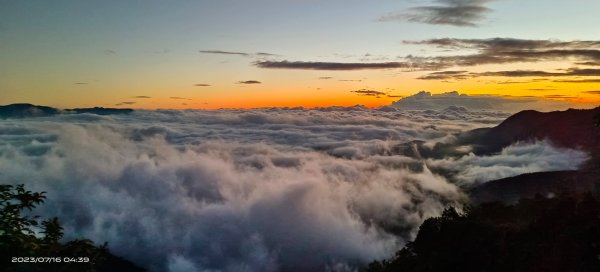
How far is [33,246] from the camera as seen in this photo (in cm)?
1145

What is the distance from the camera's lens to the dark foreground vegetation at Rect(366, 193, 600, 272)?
26.8 metres

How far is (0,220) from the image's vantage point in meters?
11.9

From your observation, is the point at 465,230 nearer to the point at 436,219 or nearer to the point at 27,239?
the point at 436,219

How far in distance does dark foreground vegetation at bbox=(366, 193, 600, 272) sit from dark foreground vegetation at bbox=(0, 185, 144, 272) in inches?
998

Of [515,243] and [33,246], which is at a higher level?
[33,246]

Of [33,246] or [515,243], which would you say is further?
[515,243]

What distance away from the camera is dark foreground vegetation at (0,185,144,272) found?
1165 cm

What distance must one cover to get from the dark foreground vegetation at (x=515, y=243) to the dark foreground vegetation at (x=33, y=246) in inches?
998

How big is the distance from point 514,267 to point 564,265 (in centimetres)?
316

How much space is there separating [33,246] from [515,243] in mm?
30647

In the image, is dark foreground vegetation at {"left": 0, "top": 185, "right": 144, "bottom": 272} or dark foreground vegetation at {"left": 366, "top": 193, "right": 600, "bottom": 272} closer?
dark foreground vegetation at {"left": 0, "top": 185, "right": 144, "bottom": 272}

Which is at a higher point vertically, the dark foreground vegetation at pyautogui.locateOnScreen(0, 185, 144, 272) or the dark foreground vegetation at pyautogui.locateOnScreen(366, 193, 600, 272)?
the dark foreground vegetation at pyautogui.locateOnScreen(0, 185, 144, 272)

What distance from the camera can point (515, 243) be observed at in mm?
31156

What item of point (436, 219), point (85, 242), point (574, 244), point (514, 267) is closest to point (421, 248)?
point (436, 219)
